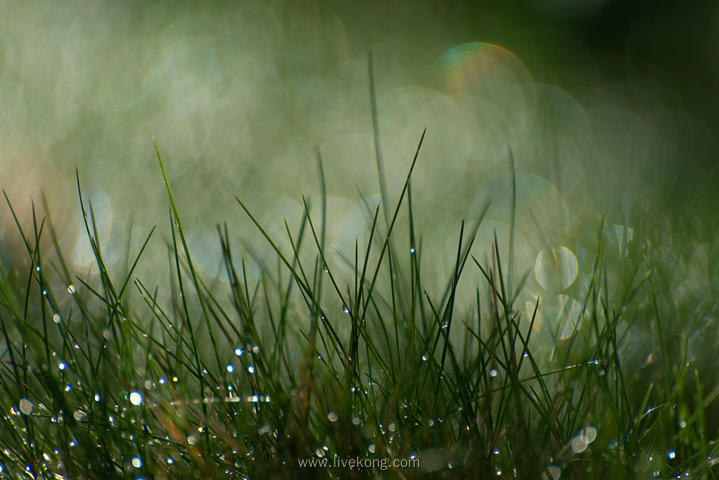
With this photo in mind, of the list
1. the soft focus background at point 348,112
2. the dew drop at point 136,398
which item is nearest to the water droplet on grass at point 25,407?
the dew drop at point 136,398

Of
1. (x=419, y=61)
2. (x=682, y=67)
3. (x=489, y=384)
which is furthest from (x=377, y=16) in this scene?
(x=489, y=384)

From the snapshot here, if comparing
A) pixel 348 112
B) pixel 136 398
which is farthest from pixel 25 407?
pixel 348 112

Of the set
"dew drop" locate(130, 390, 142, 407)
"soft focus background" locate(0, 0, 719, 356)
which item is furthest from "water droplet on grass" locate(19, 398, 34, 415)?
"soft focus background" locate(0, 0, 719, 356)

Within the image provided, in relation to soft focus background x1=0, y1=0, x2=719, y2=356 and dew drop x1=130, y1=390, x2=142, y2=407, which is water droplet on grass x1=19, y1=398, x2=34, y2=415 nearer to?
dew drop x1=130, y1=390, x2=142, y2=407

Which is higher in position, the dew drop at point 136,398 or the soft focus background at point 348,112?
the soft focus background at point 348,112

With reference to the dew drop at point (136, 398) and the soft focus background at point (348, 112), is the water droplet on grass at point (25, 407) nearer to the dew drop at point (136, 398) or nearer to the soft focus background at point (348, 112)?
the dew drop at point (136, 398)

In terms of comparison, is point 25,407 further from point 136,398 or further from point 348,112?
point 348,112

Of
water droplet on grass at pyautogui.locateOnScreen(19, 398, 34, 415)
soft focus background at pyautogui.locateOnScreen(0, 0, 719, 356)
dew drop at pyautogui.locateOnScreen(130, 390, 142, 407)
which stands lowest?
dew drop at pyautogui.locateOnScreen(130, 390, 142, 407)

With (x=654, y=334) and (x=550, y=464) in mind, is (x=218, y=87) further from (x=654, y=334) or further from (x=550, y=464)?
(x=550, y=464)
